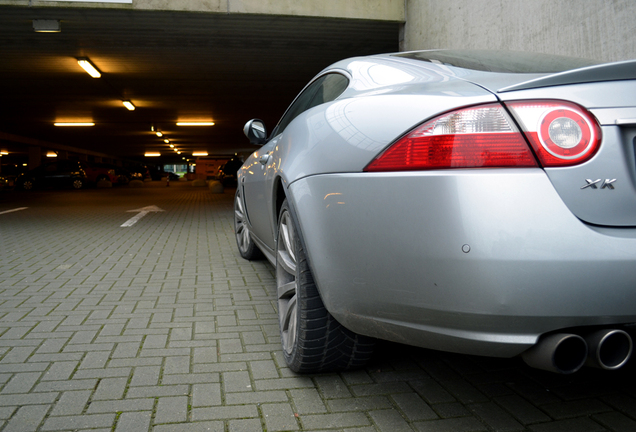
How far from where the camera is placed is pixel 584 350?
151 cm

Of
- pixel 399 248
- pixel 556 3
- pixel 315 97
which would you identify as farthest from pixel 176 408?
pixel 556 3

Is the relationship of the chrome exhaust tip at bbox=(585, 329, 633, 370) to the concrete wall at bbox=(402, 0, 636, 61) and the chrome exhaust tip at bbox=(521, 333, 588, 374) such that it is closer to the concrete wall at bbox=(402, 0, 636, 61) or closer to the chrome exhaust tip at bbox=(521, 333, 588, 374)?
the chrome exhaust tip at bbox=(521, 333, 588, 374)

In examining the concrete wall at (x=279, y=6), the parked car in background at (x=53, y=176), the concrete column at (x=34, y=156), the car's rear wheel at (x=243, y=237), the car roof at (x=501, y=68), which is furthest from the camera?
the concrete column at (x=34, y=156)

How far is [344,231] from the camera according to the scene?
1.86 m

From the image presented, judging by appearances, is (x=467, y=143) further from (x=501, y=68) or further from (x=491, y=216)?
(x=501, y=68)

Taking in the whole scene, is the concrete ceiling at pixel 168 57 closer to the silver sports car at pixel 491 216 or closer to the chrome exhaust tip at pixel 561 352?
the silver sports car at pixel 491 216

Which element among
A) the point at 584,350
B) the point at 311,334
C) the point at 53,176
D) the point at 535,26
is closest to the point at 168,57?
the point at 535,26

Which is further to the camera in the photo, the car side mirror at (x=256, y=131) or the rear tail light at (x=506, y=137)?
the car side mirror at (x=256, y=131)

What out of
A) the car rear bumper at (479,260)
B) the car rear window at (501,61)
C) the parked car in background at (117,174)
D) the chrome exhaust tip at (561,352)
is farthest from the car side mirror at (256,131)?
the parked car in background at (117,174)

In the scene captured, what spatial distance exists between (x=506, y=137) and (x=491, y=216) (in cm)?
26

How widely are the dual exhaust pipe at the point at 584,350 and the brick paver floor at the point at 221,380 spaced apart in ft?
1.81

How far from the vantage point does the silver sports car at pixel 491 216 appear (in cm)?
146

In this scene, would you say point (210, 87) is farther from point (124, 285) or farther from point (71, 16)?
point (124, 285)

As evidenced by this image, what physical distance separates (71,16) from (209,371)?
8.58 metres
